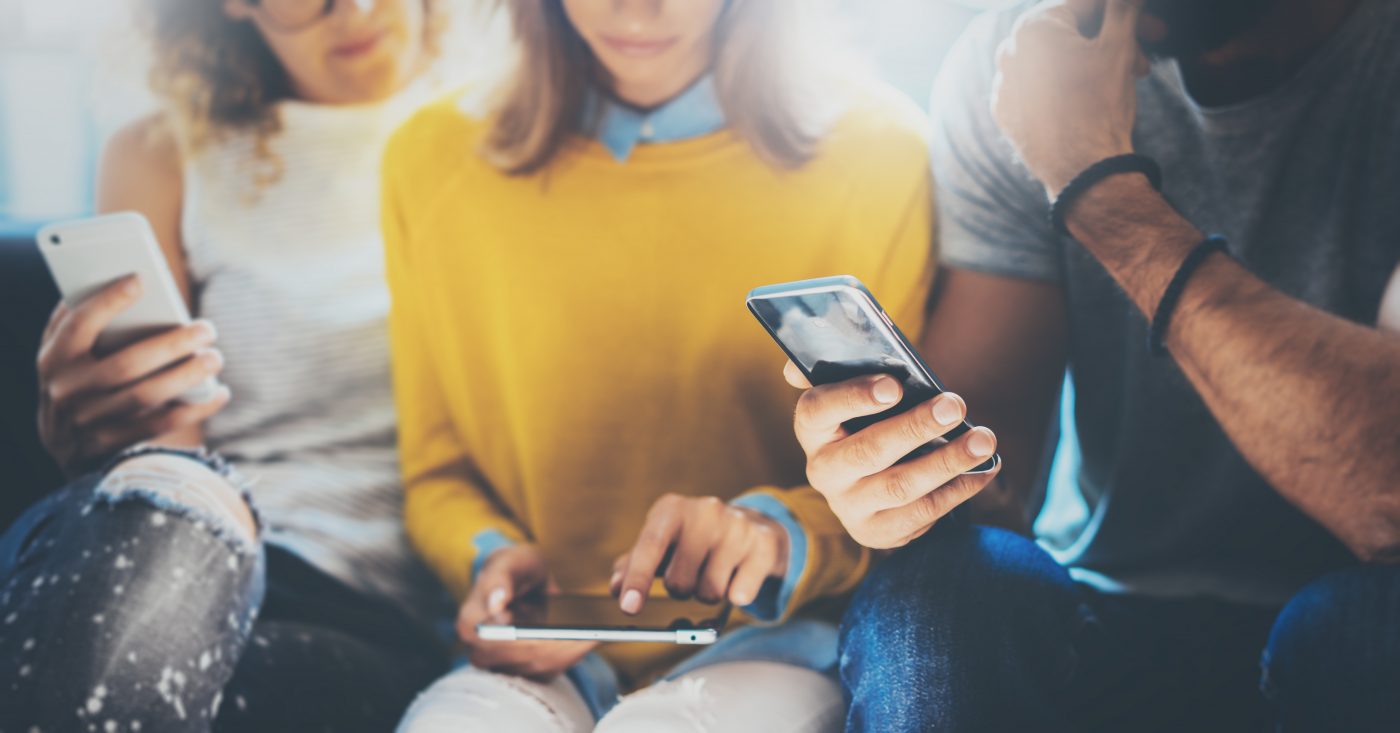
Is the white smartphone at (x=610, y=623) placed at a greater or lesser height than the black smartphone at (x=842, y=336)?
lesser

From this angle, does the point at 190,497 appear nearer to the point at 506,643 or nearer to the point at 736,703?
the point at 506,643

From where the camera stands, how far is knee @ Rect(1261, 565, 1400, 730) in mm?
502

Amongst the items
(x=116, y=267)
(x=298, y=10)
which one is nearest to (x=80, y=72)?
(x=298, y=10)

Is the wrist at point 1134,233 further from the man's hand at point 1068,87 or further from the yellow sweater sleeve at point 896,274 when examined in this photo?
the yellow sweater sleeve at point 896,274

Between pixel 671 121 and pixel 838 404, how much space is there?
1.13 feet

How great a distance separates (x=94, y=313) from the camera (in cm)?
79

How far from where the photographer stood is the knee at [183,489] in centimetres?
70

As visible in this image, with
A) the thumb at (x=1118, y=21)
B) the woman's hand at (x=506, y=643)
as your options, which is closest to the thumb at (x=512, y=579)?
the woman's hand at (x=506, y=643)

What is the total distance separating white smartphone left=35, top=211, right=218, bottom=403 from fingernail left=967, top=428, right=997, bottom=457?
0.62 m

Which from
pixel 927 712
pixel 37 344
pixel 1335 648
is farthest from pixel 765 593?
pixel 37 344

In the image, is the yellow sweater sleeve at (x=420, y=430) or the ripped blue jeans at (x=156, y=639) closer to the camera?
the ripped blue jeans at (x=156, y=639)

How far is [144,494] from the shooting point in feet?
2.27

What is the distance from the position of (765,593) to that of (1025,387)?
0.28 m

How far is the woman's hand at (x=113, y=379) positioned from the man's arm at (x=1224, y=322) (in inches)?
25.7
